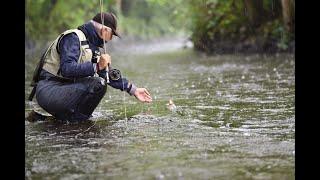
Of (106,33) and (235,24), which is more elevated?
(235,24)

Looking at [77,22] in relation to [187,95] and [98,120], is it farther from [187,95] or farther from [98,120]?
[98,120]

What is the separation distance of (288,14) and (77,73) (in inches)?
405

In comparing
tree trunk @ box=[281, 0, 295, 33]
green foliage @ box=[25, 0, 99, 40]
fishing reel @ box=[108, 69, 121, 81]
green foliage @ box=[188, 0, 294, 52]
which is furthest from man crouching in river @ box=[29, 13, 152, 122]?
green foliage @ box=[25, 0, 99, 40]

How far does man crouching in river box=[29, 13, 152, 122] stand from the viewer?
6.05 metres

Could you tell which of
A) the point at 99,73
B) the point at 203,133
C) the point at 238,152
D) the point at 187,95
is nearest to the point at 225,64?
the point at 187,95

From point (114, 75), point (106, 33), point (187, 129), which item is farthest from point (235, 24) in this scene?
point (187, 129)

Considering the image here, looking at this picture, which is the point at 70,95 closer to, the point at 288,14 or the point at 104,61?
the point at 104,61

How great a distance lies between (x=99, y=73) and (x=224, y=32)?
37.2ft

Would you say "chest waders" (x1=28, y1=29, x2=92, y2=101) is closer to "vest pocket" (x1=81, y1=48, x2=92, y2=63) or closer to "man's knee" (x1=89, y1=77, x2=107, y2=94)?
"vest pocket" (x1=81, y1=48, x2=92, y2=63)

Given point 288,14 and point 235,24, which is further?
point 235,24

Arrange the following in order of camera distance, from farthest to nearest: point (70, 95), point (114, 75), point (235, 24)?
point (235, 24), point (114, 75), point (70, 95)

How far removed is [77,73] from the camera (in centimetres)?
598

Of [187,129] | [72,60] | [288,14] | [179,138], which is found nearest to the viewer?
[179,138]
